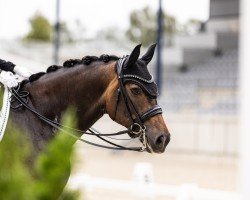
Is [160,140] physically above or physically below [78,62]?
below

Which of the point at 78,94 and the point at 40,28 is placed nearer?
the point at 78,94

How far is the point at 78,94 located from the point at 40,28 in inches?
1725

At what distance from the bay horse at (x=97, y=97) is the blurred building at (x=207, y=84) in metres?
14.8

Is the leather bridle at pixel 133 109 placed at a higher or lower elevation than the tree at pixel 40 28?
higher

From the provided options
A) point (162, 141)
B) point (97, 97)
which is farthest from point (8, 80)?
point (162, 141)

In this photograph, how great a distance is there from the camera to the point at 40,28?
1826 inches

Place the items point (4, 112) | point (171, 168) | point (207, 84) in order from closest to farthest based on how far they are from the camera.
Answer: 1. point (4, 112)
2. point (171, 168)
3. point (207, 84)

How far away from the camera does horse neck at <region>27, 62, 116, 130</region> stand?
3.40 m

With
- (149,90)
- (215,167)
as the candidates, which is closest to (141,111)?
(149,90)

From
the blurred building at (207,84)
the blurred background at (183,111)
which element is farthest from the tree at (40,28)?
the blurred building at (207,84)

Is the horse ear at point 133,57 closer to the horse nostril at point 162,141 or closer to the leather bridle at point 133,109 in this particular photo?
the leather bridle at point 133,109

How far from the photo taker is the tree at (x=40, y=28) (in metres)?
46.4

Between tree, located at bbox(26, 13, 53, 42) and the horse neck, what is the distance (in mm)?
43528

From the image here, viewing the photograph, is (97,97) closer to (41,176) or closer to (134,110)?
(134,110)
